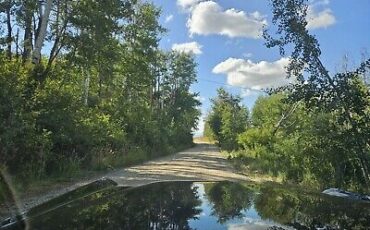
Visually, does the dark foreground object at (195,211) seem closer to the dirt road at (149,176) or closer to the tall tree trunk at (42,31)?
the dirt road at (149,176)

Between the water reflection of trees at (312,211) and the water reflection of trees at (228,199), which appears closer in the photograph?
the water reflection of trees at (312,211)

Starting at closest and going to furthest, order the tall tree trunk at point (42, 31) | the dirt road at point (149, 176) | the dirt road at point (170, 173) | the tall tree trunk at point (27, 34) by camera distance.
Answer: the dirt road at point (149, 176)
the dirt road at point (170, 173)
the tall tree trunk at point (42, 31)
the tall tree trunk at point (27, 34)

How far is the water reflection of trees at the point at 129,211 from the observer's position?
108 inches

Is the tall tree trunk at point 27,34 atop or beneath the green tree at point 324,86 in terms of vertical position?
atop

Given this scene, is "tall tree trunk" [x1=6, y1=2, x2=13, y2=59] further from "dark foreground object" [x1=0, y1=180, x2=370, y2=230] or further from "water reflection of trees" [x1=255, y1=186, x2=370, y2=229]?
"water reflection of trees" [x1=255, y1=186, x2=370, y2=229]

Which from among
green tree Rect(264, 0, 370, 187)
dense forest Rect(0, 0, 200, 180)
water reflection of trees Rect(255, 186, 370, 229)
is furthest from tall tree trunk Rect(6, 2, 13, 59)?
water reflection of trees Rect(255, 186, 370, 229)

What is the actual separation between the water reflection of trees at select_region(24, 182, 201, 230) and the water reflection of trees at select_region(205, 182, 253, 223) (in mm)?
161

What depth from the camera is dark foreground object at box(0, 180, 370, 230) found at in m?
2.77

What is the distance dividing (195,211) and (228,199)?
0.59m

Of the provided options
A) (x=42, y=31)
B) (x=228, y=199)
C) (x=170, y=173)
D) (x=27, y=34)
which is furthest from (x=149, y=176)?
(x=228, y=199)

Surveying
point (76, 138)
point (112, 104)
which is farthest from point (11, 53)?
point (112, 104)

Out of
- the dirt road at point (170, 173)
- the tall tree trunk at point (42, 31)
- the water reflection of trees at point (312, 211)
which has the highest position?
the tall tree trunk at point (42, 31)

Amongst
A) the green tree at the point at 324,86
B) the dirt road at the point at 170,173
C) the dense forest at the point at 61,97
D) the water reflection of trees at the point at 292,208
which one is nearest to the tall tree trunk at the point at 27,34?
the dense forest at the point at 61,97

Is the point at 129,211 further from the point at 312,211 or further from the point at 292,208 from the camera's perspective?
the point at 312,211
